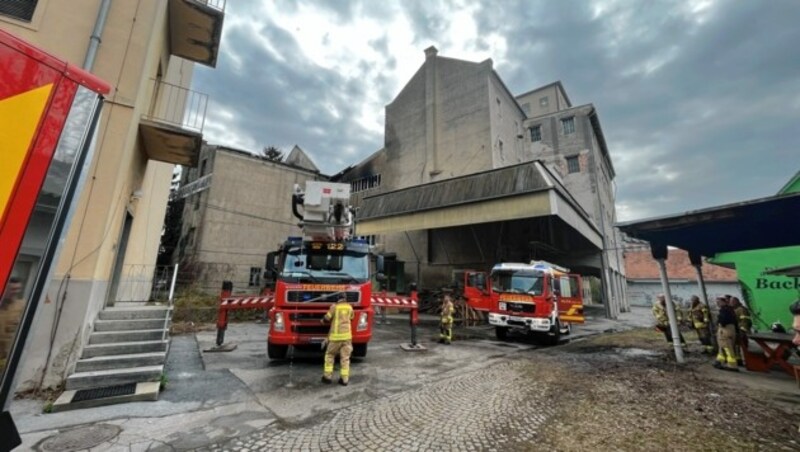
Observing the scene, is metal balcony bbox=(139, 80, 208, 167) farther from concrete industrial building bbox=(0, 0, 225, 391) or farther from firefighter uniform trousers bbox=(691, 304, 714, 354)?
firefighter uniform trousers bbox=(691, 304, 714, 354)

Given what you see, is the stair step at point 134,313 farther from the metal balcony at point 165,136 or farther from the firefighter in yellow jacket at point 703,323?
the firefighter in yellow jacket at point 703,323

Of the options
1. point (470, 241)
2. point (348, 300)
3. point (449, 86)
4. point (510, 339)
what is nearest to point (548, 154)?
point (449, 86)

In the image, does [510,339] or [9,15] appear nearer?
[9,15]

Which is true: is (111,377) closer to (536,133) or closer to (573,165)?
(573,165)

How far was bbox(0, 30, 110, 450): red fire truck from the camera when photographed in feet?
5.12

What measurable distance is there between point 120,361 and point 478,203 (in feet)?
43.5

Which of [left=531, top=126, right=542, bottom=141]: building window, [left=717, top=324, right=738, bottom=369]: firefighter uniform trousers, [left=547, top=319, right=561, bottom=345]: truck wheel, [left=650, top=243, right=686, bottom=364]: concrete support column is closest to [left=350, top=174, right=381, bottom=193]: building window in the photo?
[left=531, top=126, right=542, bottom=141]: building window

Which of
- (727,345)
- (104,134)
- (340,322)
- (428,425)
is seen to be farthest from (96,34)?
(727,345)

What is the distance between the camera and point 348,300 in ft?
22.5

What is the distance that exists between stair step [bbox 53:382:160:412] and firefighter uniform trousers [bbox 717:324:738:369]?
11502mm

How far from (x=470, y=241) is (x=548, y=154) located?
552 inches

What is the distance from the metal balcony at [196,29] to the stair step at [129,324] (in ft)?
22.0

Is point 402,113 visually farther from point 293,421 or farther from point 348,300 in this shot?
point 293,421

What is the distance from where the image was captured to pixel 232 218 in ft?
68.5
